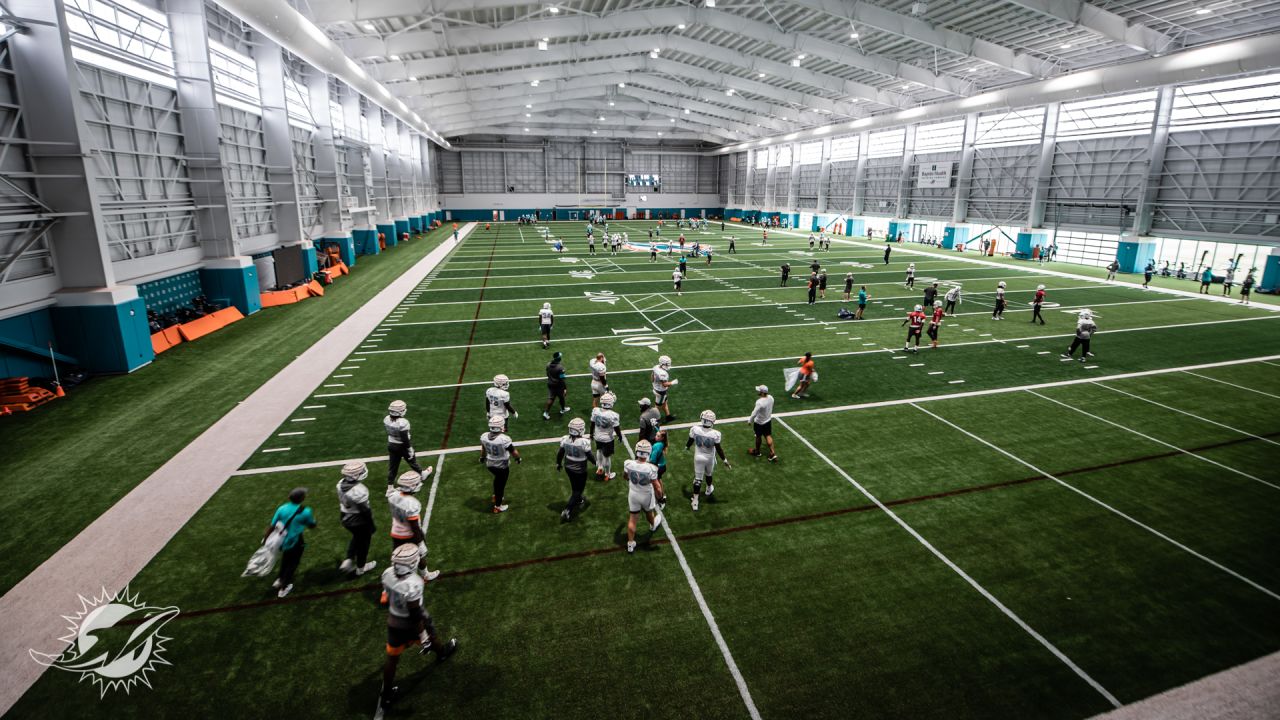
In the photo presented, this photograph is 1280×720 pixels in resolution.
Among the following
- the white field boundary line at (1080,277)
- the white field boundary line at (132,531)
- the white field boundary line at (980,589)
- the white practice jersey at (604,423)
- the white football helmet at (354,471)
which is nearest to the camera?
the white field boundary line at (980,589)

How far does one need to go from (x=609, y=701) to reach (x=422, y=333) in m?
17.4

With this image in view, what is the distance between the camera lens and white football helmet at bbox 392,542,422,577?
5734mm

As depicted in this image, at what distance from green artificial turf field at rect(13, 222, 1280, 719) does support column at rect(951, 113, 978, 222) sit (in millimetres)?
36166

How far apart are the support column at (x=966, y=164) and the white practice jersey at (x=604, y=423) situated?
164 feet

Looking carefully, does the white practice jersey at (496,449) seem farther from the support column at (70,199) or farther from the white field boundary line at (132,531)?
the support column at (70,199)

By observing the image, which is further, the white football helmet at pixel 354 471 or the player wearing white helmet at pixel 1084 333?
the player wearing white helmet at pixel 1084 333

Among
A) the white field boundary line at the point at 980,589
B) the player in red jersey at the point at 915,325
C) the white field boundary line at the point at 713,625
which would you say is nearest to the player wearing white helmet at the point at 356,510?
the white field boundary line at the point at 713,625

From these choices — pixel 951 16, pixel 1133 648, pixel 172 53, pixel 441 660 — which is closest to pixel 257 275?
pixel 172 53

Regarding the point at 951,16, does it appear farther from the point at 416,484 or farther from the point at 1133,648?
the point at 416,484

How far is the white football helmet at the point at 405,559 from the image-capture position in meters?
5.73

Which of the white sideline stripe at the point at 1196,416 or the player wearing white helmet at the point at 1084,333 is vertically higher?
the player wearing white helmet at the point at 1084,333

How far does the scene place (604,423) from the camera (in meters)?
9.98

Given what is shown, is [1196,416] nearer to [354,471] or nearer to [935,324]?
[935,324]

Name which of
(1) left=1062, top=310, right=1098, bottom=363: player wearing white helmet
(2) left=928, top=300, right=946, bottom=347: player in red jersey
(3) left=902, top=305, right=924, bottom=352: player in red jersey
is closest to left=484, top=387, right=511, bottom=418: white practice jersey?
(3) left=902, top=305, right=924, bottom=352: player in red jersey
